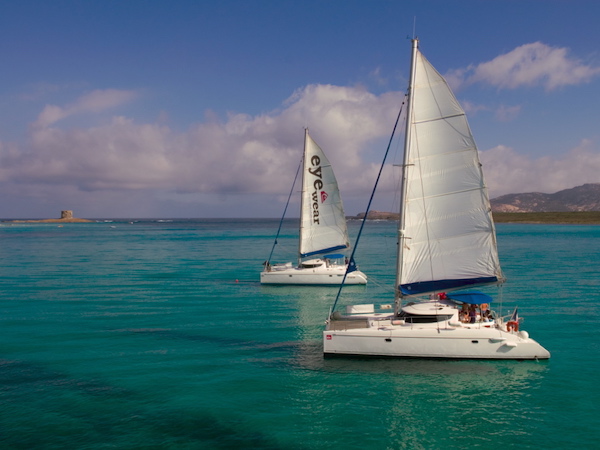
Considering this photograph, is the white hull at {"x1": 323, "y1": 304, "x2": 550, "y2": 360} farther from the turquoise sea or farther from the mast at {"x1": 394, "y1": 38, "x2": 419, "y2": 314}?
the mast at {"x1": 394, "y1": 38, "x2": 419, "y2": 314}

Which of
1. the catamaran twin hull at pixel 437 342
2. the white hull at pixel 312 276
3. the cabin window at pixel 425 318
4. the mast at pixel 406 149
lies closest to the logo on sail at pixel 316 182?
the white hull at pixel 312 276

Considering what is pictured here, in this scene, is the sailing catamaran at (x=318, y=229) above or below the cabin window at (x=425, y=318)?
above

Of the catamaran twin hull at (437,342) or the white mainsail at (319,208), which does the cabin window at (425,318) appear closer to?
the catamaran twin hull at (437,342)

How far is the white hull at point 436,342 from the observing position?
2339 cm

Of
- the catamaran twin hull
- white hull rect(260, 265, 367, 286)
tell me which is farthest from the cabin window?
white hull rect(260, 265, 367, 286)

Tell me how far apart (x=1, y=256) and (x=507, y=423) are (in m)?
81.4

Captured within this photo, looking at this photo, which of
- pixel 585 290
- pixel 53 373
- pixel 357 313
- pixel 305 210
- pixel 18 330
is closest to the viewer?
pixel 53 373

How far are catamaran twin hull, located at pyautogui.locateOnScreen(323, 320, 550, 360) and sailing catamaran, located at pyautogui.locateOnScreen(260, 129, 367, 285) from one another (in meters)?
23.4

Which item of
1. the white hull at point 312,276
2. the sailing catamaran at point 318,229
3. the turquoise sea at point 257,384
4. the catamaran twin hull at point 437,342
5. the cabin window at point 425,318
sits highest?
the sailing catamaran at point 318,229

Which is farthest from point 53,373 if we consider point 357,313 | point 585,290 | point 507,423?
point 585,290

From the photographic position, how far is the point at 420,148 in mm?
24375

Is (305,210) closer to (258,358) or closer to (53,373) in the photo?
(258,358)

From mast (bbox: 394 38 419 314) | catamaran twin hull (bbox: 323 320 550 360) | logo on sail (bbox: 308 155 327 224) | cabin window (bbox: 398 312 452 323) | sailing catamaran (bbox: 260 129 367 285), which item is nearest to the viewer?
catamaran twin hull (bbox: 323 320 550 360)

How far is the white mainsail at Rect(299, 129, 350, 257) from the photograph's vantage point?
4797 cm
